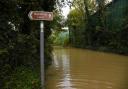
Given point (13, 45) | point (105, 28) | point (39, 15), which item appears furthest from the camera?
point (105, 28)

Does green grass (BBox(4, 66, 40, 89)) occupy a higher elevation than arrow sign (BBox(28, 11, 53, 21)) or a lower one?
lower

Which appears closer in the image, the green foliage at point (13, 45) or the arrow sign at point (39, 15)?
the arrow sign at point (39, 15)

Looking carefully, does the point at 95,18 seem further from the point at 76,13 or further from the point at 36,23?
the point at 36,23

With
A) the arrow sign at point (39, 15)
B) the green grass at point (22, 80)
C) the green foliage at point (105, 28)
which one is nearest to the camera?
the arrow sign at point (39, 15)

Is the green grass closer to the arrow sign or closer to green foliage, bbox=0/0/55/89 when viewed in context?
green foliage, bbox=0/0/55/89

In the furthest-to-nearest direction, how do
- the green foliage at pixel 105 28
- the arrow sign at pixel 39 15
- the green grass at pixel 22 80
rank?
1. the green foliage at pixel 105 28
2. the green grass at pixel 22 80
3. the arrow sign at pixel 39 15

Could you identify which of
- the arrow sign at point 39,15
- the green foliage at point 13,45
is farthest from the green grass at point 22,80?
the arrow sign at point 39,15

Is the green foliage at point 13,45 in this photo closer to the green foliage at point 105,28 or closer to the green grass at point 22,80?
the green grass at point 22,80

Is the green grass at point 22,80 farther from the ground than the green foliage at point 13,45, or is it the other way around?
the green foliage at point 13,45

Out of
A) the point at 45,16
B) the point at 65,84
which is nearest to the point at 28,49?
the point at 65,84

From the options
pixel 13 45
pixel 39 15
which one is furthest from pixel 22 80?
pixel 39 15

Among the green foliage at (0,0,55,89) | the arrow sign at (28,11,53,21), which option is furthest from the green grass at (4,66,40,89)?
the arrow sign at (28,11,53,21)

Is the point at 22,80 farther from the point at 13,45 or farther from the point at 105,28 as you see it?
the point at 105,28

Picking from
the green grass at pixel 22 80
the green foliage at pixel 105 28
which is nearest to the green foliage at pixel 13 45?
the green grass at pixel 22 80
